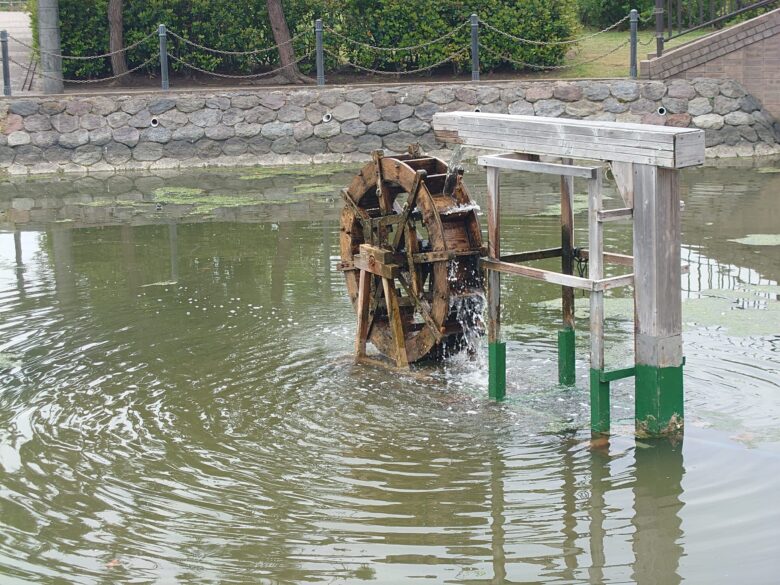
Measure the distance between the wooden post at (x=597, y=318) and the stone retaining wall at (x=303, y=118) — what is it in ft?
38.1

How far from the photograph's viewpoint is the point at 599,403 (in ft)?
25.2

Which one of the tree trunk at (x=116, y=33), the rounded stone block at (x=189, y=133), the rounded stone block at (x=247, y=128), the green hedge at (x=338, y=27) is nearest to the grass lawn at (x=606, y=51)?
the green hedge at (x=338, y=27)

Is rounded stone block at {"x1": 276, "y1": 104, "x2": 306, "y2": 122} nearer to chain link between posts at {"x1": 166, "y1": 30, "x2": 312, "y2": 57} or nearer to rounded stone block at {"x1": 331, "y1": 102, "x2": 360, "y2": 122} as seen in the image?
rounded stone block at {"x1": 331, "y1": 102, "x2": 360, "y2": 122}

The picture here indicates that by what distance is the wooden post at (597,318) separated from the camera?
7531mm

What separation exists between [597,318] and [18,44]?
19875 millimetres

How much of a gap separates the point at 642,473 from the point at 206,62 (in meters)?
15.2

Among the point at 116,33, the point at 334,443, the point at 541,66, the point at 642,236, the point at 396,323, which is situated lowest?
the point at 334,443

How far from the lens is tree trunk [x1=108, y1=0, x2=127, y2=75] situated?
67.0ft

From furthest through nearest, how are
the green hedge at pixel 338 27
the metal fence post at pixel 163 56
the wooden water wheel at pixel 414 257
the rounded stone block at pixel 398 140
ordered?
the green hedge at pixel 338 27 < the metal fence post at pixel 163 56 < the rounded stone block at pixel 398 140 < the wooden water wheel at pixel 414 257

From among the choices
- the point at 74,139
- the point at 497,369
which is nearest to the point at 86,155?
the point at 74,139

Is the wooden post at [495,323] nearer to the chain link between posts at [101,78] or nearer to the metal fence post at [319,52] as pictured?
the metal fence post at [319,52]

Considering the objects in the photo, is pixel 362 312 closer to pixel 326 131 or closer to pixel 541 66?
pixel 326 131

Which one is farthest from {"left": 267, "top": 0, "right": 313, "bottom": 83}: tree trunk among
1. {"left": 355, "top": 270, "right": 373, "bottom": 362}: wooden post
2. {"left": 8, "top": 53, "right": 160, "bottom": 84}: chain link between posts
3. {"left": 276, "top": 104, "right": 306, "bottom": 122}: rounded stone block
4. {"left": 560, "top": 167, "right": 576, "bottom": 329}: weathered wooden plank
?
{"left": 560, "top": 167, "right": 576, "bottom": 329}: weathered wooden plank

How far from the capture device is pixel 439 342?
9.42 meters
